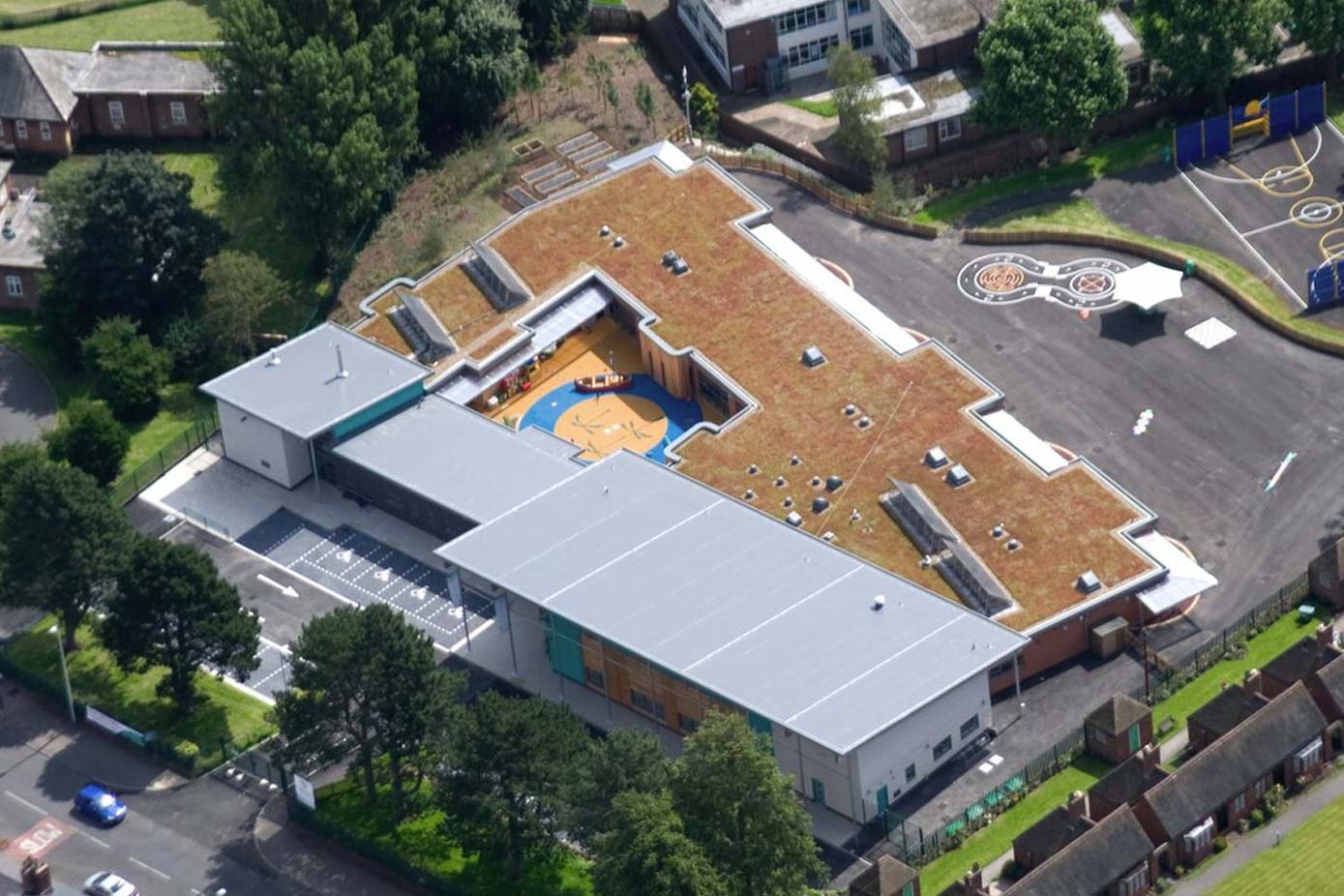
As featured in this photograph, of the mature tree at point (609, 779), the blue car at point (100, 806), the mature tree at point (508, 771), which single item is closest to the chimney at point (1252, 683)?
the mature tree at point (609, 779)

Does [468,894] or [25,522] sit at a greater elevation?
[25,522]

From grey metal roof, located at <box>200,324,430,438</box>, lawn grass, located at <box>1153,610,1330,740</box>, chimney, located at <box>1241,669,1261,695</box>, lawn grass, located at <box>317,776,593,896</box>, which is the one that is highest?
grey metal roof, located at <box>200,324,430,438</box>

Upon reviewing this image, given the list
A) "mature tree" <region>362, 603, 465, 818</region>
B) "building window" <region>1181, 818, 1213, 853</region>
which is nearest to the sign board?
"mature tree" <region>362, 603, 465, 818</region>

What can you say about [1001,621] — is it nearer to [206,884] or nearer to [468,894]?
[468,894]

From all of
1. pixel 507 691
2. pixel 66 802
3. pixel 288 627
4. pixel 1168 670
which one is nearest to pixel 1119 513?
pixel 1168 670

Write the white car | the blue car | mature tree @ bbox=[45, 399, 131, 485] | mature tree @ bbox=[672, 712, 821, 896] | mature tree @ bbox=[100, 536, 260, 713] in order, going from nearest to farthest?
mature tree @ bbox=[672, 712, 821, 896]
the white car
the blue car
mature tree @ bbox=[100, 536, 260, 713]
mature tree @ bbox=[45, 399, 131, 485]

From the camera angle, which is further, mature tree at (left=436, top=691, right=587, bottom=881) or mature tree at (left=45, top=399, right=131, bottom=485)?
mature tree at (left=45, top=399, right=131, bottom=485)

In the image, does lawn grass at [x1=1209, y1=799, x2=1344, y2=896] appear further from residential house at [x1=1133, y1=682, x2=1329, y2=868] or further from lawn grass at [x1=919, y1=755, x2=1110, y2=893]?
lawn grass at [x1=919, y1=755, x2=1110, y2=893]

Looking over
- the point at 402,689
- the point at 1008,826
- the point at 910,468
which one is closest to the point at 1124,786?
the point at 1008,826
